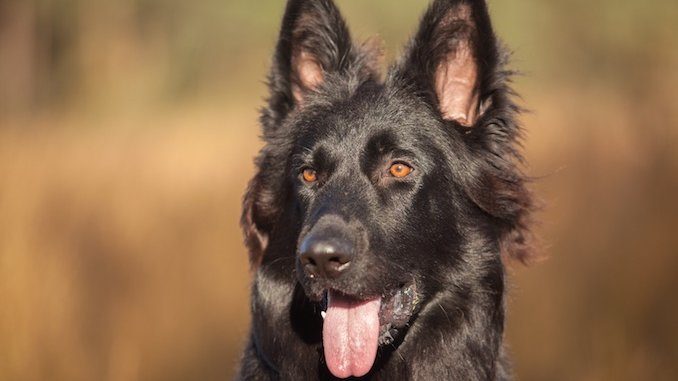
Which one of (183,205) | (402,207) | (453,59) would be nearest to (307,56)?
(453,59)

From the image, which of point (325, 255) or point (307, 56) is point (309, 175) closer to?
point (325, 255)

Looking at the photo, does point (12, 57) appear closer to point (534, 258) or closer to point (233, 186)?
point (233, 186)

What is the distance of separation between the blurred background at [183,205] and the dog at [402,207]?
2.00 meters

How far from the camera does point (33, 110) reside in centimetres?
831

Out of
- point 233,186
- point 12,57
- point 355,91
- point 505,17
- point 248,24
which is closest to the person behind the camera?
point 355,91

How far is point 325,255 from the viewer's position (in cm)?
427

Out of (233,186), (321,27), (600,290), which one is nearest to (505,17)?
(233,186)

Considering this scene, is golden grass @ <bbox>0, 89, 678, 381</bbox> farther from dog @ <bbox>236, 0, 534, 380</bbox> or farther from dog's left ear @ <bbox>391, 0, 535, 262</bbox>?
dog's left ear @ <bbox>391, 0, 535, 262</bbox>

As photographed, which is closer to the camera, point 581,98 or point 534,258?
point 534,258

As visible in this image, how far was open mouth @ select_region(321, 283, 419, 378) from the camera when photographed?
175 inches

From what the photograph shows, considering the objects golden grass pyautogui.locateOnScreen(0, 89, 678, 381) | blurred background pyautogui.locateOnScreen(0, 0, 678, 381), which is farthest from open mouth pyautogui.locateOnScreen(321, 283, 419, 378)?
golden grass pyautogui.locateOnScreen(0, 89, 678, 381)

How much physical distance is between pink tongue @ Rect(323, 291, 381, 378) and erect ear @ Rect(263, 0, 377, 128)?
1.28 m

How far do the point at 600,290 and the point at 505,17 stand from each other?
586 cm

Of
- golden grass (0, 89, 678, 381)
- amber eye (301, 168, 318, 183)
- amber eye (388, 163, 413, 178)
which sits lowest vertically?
golden grass (0, 89, 678, 381)
